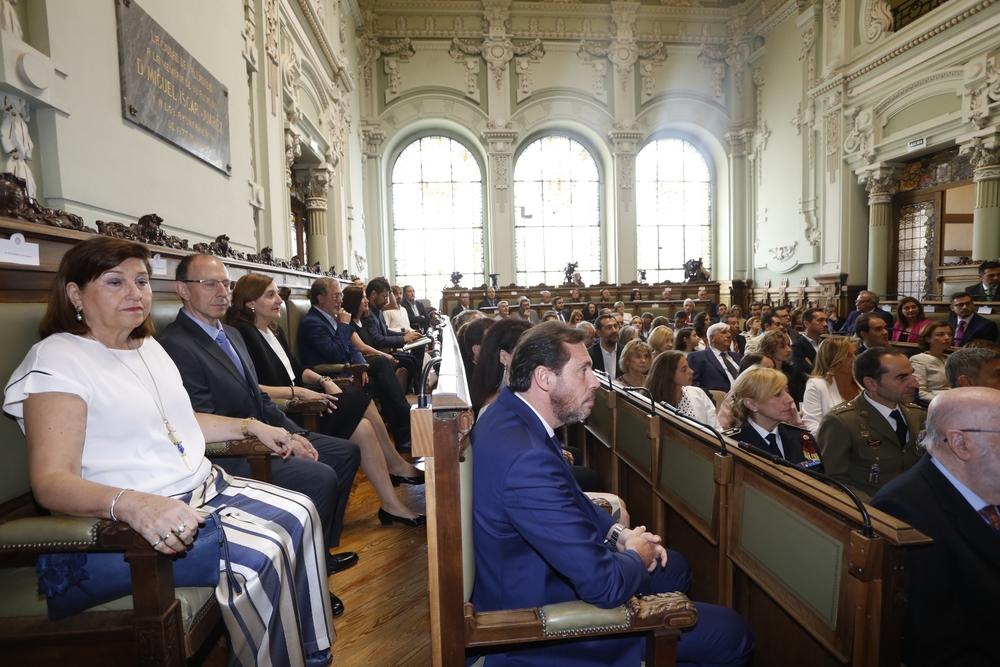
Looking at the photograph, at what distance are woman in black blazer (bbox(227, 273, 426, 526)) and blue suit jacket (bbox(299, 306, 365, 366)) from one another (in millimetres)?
760

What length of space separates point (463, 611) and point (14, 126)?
2.37m

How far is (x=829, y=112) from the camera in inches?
394

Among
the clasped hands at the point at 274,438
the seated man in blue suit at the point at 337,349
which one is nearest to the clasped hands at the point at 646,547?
the clasped hands at the point at 274,438

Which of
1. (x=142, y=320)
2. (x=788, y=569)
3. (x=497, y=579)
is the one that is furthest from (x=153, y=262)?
(x=788, y=569)

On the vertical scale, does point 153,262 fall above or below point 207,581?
above

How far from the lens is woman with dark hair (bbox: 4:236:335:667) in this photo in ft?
3.84

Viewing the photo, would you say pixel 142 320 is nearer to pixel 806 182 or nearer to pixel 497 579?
pixel 497 579

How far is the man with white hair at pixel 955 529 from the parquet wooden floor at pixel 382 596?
1.39 meters

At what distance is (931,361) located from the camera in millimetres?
3975

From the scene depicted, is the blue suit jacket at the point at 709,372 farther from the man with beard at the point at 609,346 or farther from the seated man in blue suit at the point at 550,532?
the seated man in blue suit at the point at 550,532

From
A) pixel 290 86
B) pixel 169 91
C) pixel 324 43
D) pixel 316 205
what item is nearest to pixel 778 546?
pixel 169 91

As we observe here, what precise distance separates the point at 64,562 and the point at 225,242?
230 cm

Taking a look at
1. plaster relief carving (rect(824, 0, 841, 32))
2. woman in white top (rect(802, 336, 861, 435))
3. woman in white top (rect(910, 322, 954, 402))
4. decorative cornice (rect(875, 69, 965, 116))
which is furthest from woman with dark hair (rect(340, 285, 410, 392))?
plaster relief carving (rect(824, 0, 841, 32))

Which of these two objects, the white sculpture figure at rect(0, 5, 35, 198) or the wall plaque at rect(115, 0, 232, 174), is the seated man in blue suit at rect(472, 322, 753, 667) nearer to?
the white sculpture figure at rect(0, 5, 35, 198)
